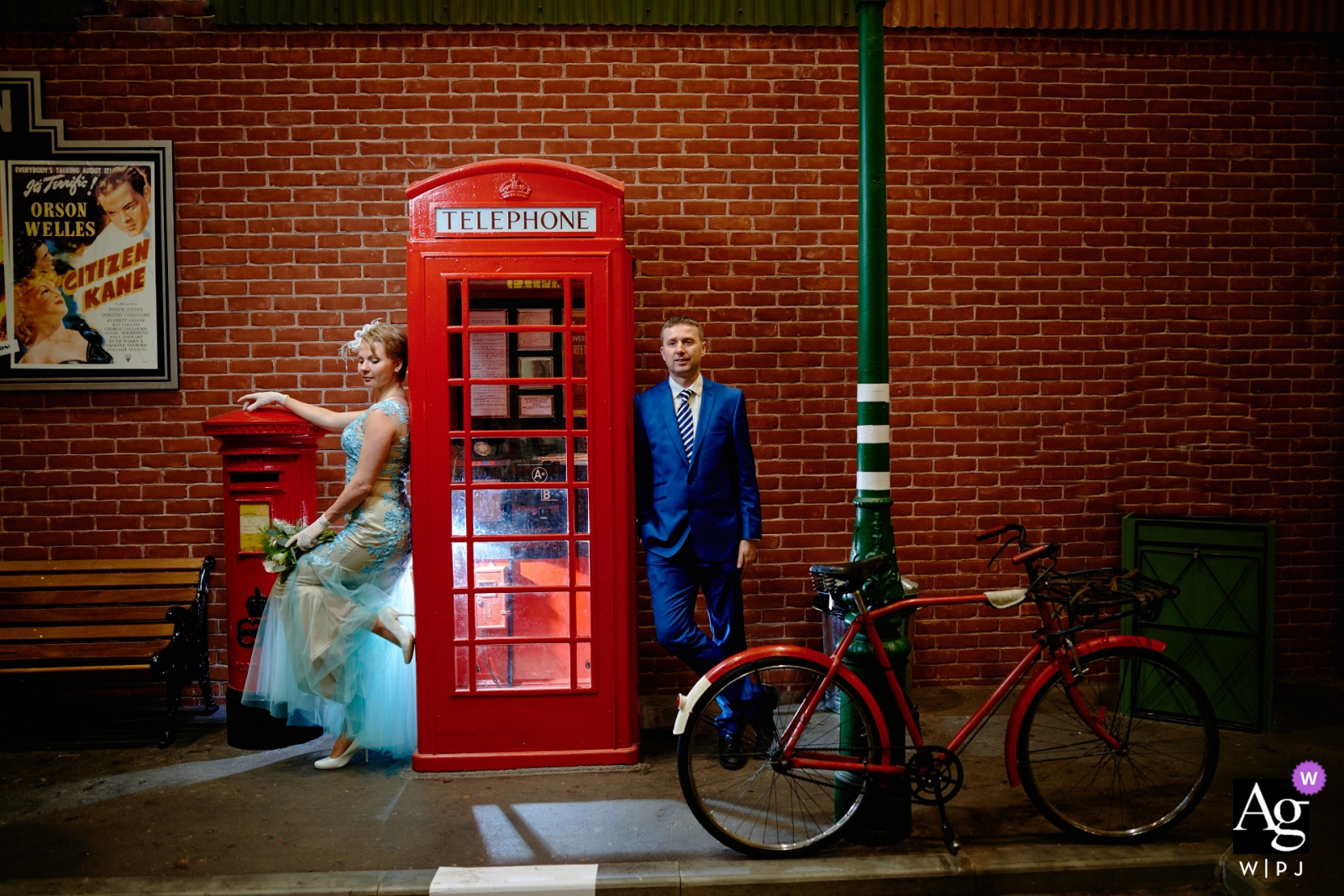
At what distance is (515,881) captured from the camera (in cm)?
330

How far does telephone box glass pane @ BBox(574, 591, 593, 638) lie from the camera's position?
4.39 m

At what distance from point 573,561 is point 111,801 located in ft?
7.92

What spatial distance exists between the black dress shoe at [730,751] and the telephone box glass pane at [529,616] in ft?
3.12

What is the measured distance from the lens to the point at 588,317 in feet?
14.0

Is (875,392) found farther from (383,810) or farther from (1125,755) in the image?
(383,810)

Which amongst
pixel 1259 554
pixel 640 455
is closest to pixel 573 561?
pixel 640 455

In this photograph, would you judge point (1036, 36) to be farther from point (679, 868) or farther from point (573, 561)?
point (679, 868)

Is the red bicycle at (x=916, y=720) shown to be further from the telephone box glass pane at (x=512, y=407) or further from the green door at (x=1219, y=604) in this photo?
the telephone box glass pane at (x=512, y=407)

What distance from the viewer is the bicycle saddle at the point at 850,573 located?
347 centimetres

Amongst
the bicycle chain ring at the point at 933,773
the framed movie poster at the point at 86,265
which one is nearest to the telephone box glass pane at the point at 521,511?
the bicycle chain ring at the point at 933,773

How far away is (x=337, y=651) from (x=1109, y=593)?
3607 millimetres

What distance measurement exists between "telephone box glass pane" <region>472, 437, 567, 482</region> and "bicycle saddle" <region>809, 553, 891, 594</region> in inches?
58.0

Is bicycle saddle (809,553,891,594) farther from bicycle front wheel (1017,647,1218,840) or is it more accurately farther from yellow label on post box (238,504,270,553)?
yellow label on post box (238,504,270,553)

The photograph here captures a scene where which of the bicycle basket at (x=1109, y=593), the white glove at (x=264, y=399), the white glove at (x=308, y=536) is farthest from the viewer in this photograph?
the white glove at (x=264, y=399)
